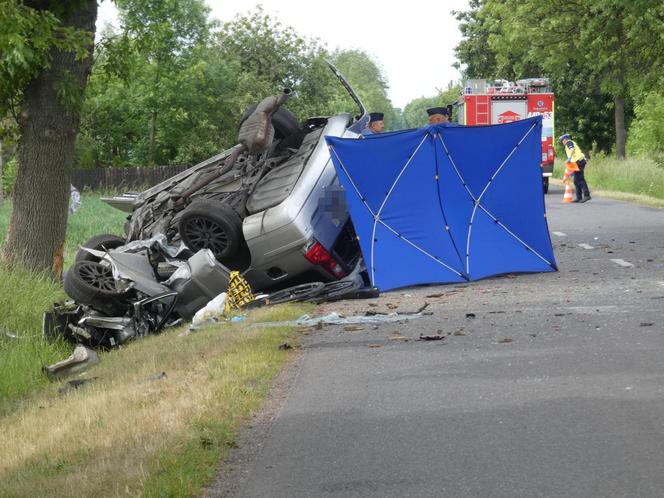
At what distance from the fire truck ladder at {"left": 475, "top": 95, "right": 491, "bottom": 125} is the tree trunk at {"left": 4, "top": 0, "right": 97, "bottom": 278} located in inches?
968

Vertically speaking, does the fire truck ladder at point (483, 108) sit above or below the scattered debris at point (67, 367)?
above

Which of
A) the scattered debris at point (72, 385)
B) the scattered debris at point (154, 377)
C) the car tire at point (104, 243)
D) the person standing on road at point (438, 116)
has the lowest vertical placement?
the scattered debris at point (72, 385)

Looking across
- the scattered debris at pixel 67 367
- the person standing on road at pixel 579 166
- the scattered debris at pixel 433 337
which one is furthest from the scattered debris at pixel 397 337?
the person standing on road at pixel 579 166

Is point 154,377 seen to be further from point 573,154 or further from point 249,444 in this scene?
point 573,154

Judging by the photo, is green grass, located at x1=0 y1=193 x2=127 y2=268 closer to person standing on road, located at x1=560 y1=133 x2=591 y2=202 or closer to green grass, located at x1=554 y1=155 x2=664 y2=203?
person standing on road, located at x1=560 y1=133 x2=591 y2=202

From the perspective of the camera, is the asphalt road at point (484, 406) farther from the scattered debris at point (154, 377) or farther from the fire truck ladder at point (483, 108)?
the fire truck ladder at point (483, 108)

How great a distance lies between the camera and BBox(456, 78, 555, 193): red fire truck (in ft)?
129

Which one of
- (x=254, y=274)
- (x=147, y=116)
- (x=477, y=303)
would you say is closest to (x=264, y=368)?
(x=477, y=303)

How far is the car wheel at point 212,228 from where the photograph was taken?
1394 cm

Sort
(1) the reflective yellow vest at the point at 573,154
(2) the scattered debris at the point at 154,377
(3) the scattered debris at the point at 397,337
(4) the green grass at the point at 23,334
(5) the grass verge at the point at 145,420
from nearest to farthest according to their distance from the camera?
(5) the grass verge at the point at 145,420, (2) the scattered debris at the point at 154,377, (3) the scattered debris at the point at 397,337, (4) the green grass at the point at 23,334, (1) the reflective yellow vest at the point at 573,154

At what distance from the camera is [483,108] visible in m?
39.6

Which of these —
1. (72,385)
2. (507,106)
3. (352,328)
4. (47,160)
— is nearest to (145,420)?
(72,385)

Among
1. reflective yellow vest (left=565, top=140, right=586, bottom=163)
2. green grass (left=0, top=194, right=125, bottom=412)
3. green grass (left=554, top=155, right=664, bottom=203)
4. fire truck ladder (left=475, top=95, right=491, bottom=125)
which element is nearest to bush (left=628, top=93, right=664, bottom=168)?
green grass (left=554, top=155, right=664, bottom=203)

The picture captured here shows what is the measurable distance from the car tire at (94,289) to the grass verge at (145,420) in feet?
5.90
